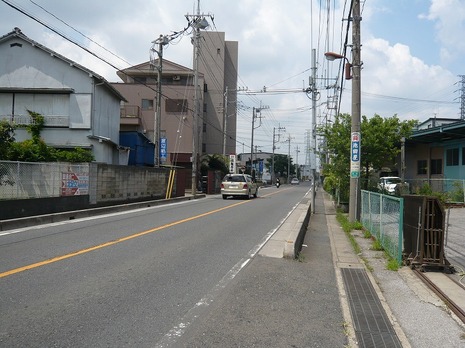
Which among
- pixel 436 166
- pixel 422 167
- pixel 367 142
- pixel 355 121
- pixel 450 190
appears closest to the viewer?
pixel 355 121

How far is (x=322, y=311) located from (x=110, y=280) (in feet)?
10.6

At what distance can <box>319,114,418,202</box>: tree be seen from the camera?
18.5 metres

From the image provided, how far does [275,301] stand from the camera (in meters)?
5.92

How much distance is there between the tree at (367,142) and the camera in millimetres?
18547

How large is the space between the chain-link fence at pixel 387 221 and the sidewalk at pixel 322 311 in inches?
23.6

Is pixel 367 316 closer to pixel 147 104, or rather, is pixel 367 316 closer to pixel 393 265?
pixel 393 265

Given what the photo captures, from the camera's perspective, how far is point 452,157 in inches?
1149

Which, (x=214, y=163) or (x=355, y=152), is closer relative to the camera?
(x=355, y=152)

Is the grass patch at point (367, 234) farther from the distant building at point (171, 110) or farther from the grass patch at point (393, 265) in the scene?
the distant building at point (171, 110)

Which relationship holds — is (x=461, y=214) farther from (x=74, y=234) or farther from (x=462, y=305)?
(x=74, y=234)

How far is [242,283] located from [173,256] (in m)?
2.25

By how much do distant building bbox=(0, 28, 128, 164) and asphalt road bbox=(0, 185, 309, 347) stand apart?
572 inches

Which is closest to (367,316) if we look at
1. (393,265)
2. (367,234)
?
(393,265)

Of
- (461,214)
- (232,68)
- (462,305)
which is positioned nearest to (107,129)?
(461,214)
